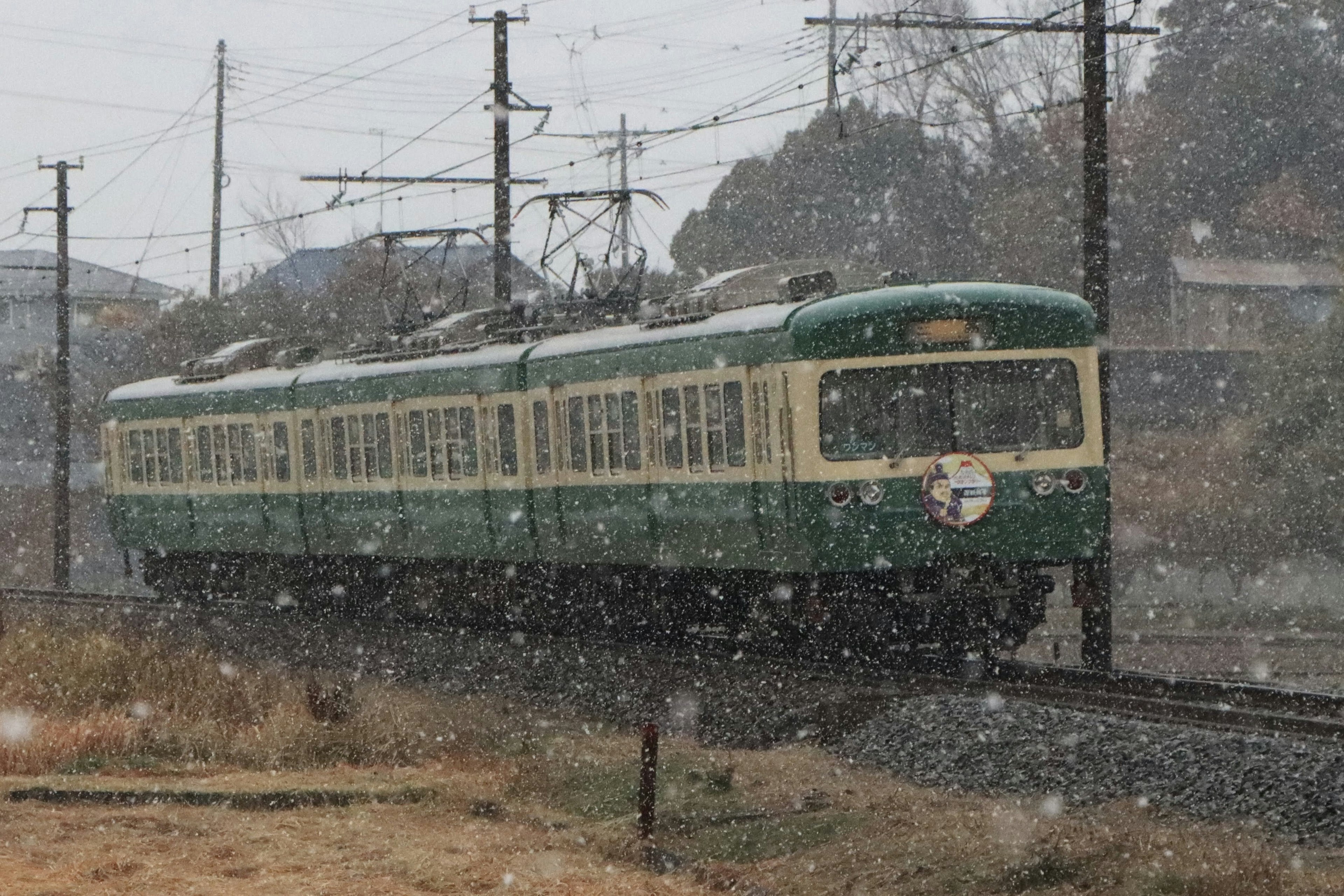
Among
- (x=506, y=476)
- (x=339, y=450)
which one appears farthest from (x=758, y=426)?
(x=339, y=450)

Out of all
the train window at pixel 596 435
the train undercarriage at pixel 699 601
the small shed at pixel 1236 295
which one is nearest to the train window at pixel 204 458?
the train undercarriage at pixel 699 601

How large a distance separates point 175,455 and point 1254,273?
30.8 meters

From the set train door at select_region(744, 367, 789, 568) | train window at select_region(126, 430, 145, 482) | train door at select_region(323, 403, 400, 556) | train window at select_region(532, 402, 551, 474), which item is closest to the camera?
train door at select_region(744, 367, 789, 568)

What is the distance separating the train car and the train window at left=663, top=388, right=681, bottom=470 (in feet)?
0.10

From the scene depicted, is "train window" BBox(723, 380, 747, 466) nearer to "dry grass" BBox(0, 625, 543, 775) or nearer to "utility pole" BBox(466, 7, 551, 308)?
"dry grass" BBox(0, 625, 543, 775)

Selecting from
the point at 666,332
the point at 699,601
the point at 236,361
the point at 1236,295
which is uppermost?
the point at 1236,295

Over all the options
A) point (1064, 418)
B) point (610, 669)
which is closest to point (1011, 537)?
point (1064, 418)

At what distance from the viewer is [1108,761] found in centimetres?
1102

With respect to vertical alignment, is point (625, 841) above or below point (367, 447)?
below

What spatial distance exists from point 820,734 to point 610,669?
347 cm

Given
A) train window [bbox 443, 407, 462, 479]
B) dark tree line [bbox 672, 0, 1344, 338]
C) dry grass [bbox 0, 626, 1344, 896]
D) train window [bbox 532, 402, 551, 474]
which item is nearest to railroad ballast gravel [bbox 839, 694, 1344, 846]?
dry grass [bbox 0, 626, 1344, 896]

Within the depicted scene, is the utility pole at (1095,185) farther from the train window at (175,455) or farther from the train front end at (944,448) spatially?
the train window at (175,455)

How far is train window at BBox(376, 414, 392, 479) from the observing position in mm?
21062

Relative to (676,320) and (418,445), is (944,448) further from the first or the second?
(418,445)
